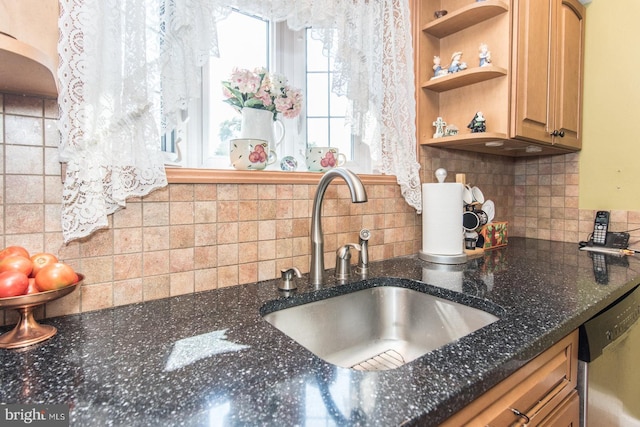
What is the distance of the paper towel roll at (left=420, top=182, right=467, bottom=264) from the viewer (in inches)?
49.6

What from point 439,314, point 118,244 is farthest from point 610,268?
point 118,244

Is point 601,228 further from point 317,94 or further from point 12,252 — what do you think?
point 12,252

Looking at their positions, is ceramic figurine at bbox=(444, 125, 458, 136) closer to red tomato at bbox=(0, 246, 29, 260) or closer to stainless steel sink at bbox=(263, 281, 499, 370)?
stainless steel sink at bbox=(263, 281, 499, 370)

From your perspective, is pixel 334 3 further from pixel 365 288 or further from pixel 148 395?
pixel 148 395

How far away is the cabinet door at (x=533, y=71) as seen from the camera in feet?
4.23

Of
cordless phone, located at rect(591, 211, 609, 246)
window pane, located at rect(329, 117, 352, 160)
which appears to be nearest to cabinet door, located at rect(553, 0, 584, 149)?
cordless phone, located at rect(591, 211, 609, 246)

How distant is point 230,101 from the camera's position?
1.06m

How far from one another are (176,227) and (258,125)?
0.42 meters

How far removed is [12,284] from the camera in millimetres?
564

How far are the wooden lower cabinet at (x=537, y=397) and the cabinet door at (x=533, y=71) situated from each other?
852 mm

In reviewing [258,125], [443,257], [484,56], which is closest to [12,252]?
[258,125]

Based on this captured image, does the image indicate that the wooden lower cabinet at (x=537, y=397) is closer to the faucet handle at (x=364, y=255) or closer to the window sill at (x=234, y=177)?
the faucet handle at (x=364, y=255)

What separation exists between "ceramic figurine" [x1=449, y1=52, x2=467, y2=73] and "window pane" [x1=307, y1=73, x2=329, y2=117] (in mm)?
534

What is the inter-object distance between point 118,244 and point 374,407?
0.69 meters
